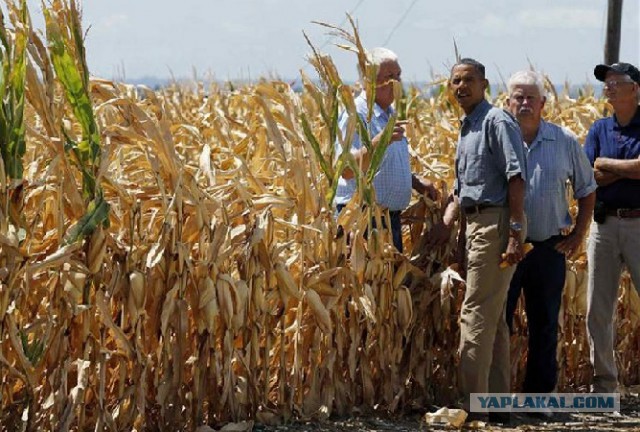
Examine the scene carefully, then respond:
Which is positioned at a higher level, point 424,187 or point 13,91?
point 13,91

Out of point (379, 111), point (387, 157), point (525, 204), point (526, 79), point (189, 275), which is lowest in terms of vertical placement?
point (189, 275)

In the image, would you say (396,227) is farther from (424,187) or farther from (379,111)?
(379,111)

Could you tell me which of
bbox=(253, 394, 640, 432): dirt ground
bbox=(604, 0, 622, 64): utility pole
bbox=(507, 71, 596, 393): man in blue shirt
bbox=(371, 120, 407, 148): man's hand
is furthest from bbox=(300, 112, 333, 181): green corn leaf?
bbox=(604, 0, 622, 64): utility pole

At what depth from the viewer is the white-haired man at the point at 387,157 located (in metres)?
6.05

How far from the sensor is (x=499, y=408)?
6098mm

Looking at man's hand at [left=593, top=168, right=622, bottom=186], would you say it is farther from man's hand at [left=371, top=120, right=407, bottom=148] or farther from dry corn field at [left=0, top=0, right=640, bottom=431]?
man's hand at [left=371, top=120, right=407, bottom=148]

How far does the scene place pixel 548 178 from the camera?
613cm

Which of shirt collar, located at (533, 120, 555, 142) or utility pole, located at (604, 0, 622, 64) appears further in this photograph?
utility pole, located at (604, 0, 622, 64)

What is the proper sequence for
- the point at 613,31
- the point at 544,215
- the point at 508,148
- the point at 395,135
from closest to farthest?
the point at 508,148 → the point at 395,135 → the point at 544,215 → the point at 613,31

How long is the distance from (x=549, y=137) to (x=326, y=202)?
121 cm

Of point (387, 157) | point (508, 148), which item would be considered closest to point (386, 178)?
point (387, 157)

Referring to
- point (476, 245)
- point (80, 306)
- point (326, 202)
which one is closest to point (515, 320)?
point (476, 245)

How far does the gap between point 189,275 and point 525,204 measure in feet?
5.99

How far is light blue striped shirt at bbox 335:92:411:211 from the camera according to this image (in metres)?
6.09
